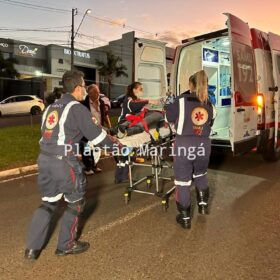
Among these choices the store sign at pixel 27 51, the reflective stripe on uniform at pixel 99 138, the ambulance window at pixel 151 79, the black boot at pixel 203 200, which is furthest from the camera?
the store sign at pixel 27 51

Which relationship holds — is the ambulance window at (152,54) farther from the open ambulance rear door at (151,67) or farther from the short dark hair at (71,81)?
the short dark hair at (71,81)

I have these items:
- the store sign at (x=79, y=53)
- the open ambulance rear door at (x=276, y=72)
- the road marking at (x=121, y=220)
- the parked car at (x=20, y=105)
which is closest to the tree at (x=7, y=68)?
the store sign at (x=79, y=53)

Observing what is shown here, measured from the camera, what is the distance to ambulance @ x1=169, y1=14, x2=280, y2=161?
20.4 ft

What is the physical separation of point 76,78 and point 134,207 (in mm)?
2328

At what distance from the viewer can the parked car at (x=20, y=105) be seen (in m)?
24.0

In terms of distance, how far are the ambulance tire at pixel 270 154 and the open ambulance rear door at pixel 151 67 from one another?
8.15ft

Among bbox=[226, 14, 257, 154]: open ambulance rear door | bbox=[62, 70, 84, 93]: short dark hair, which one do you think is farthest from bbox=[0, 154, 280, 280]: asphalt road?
bbox=[62, 70, 84, 93]: short dark hair

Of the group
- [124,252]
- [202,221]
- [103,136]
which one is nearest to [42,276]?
[124,252]

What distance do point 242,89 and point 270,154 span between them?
84.0 inches

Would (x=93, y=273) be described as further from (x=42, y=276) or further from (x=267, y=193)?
(x=267, y=193)

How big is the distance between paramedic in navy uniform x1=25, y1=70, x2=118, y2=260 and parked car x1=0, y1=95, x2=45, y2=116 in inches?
864

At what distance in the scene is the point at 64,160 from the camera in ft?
11.3

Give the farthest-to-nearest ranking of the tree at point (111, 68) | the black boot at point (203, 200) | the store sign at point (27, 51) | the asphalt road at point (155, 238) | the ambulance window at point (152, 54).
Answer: the tree at point (111, 68)
the store sign at point (27, 51)
the ambulance window at point (152, 54)
the black boot at point (203, 200)
the asphalt road at point (155, 238)

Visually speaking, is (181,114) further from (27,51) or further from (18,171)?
(27,51)
